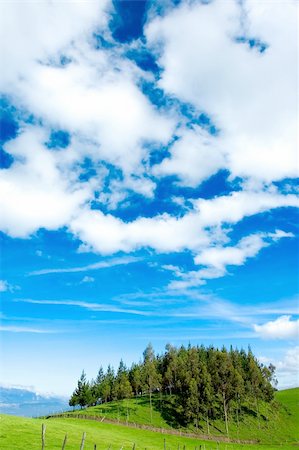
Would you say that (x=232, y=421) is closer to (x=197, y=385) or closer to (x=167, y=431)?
(x=197, y=385)

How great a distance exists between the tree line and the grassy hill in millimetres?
5046

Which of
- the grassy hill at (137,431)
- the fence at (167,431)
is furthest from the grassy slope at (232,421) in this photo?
the fence at (167,431)

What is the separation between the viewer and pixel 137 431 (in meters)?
99.4

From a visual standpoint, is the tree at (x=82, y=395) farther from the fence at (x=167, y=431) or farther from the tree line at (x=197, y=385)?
the fence at (x=167, y=431)

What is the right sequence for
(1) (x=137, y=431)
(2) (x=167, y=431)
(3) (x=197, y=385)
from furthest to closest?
(3) (x=197, y=385) < (2) (x=167, y=431) < (1) (x=137, y=431)

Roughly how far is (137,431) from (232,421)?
46716 mm

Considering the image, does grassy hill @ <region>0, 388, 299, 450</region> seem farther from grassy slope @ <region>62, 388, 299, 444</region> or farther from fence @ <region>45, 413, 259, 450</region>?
fence @ <region>45, 413, 259, 450</region>

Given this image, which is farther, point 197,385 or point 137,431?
point 197,385

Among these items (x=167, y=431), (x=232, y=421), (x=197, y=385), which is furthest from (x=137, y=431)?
(x=232, y=421)

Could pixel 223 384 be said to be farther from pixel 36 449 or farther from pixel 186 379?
pixel 36 449

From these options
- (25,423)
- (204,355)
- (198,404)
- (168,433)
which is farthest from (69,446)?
(204,355)

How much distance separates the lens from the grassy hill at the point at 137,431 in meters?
61.2

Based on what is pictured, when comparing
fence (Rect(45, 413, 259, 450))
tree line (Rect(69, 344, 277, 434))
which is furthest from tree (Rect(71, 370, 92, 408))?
fence (Rect(45, 413, 259, 450))

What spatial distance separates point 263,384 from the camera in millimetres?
144875
